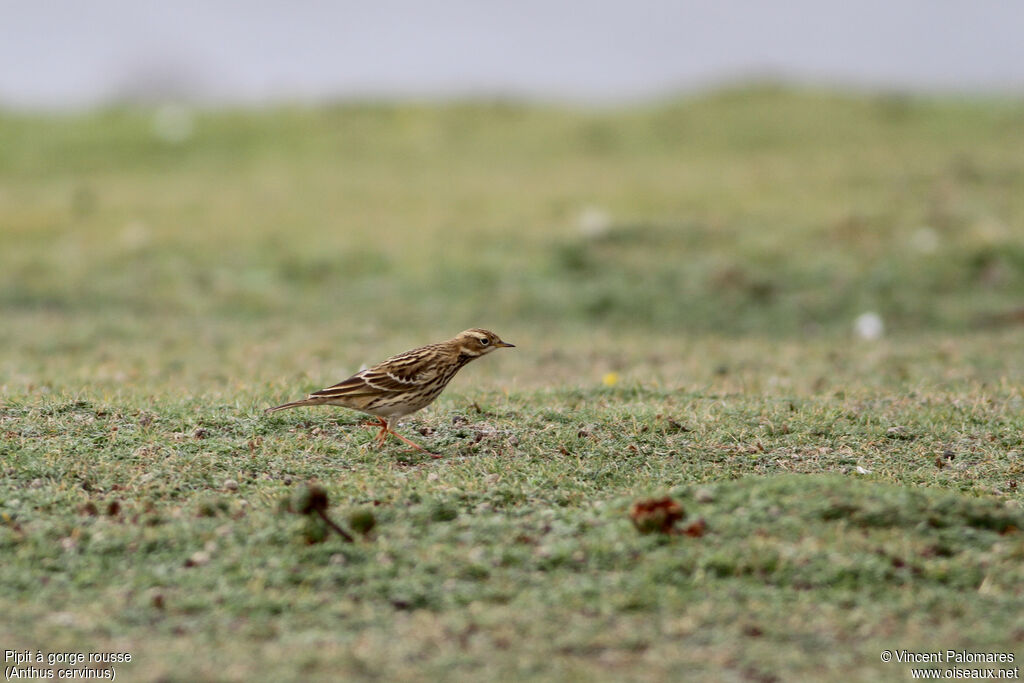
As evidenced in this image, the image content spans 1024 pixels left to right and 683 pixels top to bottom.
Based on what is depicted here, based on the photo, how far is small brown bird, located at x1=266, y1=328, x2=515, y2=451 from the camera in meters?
7.68

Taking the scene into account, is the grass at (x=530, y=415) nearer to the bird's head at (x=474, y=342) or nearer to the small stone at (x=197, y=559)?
the small stone at (x=197, y=559)

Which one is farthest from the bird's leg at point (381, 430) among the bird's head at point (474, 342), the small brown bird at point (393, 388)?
the bird's head at point (474, 342)

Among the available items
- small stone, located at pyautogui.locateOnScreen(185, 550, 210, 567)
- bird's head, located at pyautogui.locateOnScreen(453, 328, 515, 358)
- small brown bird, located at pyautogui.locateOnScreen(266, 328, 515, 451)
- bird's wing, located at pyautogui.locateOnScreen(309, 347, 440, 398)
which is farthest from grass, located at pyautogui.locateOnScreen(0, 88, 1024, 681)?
bird's head, located at pyautogui.locateOnScreen(453, 328, 515, 358)

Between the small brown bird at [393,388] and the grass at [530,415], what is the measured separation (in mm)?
280

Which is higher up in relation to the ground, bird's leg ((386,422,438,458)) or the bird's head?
the bird's head

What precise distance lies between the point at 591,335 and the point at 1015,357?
4827mm

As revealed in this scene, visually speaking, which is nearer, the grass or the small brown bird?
the grass

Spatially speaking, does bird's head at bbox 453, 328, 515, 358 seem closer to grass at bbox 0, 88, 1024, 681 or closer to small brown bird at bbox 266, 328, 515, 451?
small brown bird at bbox 266, 328, 515, 451

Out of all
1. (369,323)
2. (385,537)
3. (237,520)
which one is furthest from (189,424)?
(369,323)

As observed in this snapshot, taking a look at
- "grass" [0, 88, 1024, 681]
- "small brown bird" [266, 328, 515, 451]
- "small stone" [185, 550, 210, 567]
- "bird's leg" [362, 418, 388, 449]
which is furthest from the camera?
"bird's leg" [362, 418, 388, 449]

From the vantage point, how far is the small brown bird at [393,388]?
7676 millimetres

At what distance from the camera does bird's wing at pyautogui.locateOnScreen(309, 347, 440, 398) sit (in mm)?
7676

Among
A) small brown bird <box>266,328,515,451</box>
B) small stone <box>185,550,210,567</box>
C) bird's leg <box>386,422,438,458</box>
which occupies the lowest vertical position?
small stone <box>185,550,210,567</box>

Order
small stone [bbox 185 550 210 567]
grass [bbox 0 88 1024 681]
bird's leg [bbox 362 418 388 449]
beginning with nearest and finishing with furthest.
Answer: grass [bbox 0 88 1024 681], small stone [bbox 185 550 210 567], bird's leg [bbox 362 418 388 449]
